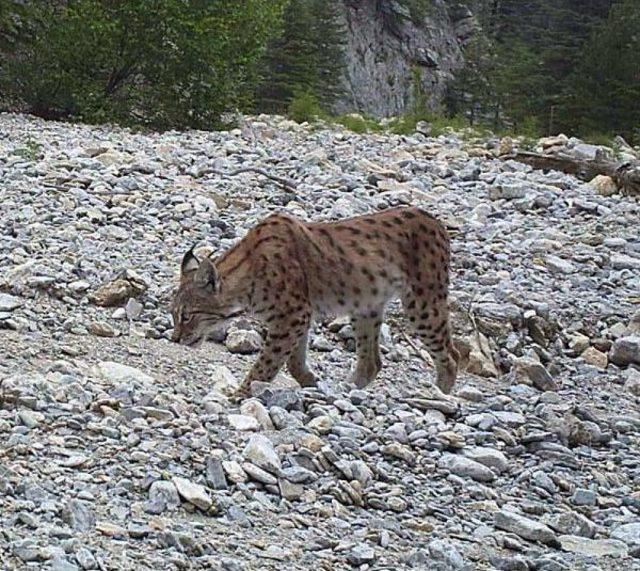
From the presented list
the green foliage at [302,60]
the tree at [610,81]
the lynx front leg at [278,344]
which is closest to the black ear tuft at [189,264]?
the lynx front leg at [278,344]

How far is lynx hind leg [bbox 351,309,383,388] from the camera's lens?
30.3ft

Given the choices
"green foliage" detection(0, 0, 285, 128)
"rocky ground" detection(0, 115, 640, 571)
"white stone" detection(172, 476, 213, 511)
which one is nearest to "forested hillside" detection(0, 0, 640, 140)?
"green foliage" detection(0, 0, 285, 128)

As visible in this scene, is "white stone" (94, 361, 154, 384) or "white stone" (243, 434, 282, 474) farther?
"white stone" (94, 361, 154, 384)

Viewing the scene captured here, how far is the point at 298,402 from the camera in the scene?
7.49 m

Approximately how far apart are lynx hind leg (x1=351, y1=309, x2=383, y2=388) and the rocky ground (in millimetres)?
277

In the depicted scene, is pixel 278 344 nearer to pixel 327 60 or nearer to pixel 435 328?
pixel 435 328

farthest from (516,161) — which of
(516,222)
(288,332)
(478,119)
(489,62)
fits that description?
(489,62)

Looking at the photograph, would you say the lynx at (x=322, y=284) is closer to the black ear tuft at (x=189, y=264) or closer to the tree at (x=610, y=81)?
the black ear tuft at (x=189, y=264)

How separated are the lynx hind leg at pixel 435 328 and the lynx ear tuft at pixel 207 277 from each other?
169cm

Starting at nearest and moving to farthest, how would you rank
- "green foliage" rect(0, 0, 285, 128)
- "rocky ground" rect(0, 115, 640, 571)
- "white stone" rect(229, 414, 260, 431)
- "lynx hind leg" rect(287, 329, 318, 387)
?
"rocky ground" rect(0, 115, 640, 571) → "white stone" rect(229, 414, 260, 431) → "lynx hind leg" rect(287, 329, 318, 387) → "green foliage" rect(0, 0, 285, 128)

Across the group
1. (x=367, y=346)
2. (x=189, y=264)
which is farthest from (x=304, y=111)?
(x=189, y=264)

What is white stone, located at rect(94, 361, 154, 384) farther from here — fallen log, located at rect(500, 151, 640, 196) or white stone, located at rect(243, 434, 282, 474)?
fallen log, located at rect(500, 151, 640, 196)

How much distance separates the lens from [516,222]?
1470 cm

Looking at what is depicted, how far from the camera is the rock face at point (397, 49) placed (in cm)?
5909
